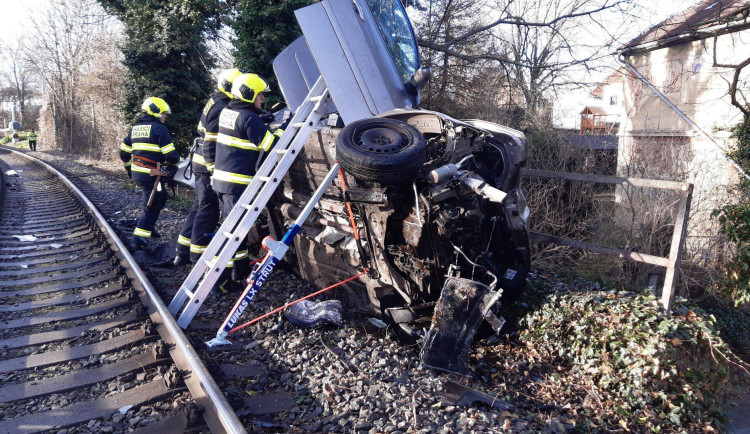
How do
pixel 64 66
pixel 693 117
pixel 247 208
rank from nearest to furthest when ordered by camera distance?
pixel 247 208
pixel 693 117
pixel 64 66

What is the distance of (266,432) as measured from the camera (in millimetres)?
2684

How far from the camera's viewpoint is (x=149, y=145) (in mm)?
6500

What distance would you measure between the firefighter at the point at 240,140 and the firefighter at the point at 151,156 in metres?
2.11

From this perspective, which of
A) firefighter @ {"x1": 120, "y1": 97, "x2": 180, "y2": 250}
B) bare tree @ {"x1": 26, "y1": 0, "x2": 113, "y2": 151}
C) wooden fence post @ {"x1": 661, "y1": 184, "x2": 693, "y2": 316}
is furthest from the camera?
bare tree @ {"x1": 26, "y1": 0, "x2": 113, "y2": 151}

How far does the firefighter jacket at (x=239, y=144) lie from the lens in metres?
4.59

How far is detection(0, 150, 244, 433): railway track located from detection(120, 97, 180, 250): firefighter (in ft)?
1.82

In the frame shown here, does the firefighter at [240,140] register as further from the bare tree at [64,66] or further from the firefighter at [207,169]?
the bare tree at [64,66]

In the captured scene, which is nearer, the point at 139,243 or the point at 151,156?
the point at 139,243

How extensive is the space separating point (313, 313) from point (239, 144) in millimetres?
1817

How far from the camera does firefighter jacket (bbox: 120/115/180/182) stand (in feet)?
21.3

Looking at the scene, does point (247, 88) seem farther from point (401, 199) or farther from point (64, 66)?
point (64, 66)

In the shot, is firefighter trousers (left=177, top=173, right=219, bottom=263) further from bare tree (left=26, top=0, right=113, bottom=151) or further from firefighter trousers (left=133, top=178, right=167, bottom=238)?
bare tree (left=26, top=0, right=113, bottom=151)

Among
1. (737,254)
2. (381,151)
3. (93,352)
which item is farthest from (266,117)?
(737,254)

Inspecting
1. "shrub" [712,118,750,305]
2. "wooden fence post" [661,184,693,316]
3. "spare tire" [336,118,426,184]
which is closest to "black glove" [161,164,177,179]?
"spare tire" [336,118,426,184]
